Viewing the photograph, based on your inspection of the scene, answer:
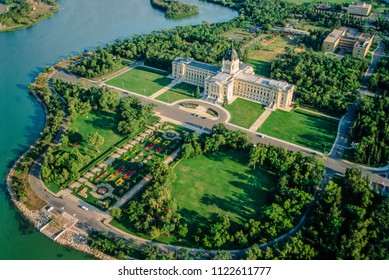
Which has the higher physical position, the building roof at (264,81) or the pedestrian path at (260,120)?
the building roof at (264,81)

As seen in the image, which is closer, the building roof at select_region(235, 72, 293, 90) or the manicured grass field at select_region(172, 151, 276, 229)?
the manicured grass field at select_region(172, 151, 276, 229)

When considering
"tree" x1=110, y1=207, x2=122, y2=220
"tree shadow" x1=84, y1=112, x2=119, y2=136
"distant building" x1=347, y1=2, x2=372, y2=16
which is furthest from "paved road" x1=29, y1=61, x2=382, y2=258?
"distant building" x1=347, y1=2, x2=372, y2=16

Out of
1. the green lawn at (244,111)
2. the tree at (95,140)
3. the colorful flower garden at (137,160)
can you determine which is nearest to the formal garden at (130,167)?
the colorful flower garden at (137,160)

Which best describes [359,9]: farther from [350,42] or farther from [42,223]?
[42,223]

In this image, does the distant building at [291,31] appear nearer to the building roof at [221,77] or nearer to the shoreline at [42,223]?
the building roof at [221,77]

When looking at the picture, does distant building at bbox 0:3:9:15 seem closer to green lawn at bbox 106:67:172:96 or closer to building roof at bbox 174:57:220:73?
green lawn at bbox 106:67:172:96

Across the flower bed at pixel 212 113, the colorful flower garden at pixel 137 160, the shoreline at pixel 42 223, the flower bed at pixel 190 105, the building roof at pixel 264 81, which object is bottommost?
the shoreline at pixel 42 223
